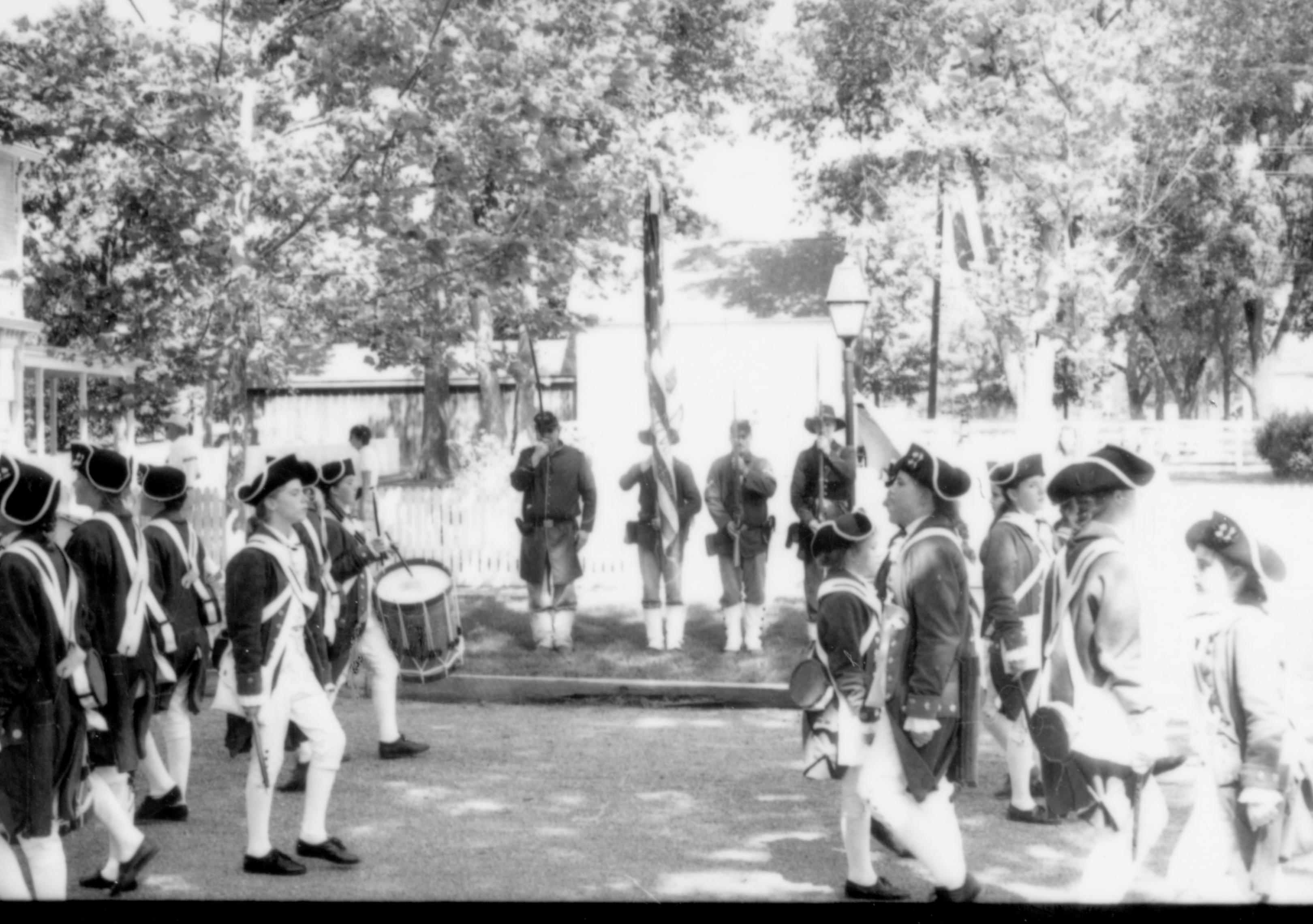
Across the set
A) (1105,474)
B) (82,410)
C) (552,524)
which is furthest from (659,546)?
(82,410)

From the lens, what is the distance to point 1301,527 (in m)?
16.3

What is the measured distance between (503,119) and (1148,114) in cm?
1826

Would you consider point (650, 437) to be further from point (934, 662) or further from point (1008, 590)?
point (934, 662)

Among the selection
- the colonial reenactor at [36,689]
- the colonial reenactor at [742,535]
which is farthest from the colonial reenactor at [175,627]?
the colonial reenactor at [742,535]

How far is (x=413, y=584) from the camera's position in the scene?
26.9 ft

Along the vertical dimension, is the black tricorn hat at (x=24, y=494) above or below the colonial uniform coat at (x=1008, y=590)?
above

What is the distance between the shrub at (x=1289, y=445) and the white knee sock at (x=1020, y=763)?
23.0 meters

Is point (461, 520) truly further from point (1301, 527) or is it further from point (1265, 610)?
point (1265, 610)

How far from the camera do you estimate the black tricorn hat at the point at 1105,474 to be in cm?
471

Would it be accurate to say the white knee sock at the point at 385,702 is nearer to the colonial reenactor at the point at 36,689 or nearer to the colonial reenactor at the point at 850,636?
the colonial reenactor at the point at 36,689

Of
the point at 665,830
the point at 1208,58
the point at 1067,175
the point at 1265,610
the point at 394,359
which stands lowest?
the point at 665,830

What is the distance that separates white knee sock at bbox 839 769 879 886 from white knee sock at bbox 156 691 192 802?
10.8 ft

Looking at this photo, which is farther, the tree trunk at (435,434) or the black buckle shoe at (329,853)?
the tree trunk at (435,434)

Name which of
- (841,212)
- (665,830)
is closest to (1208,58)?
(841,212)
